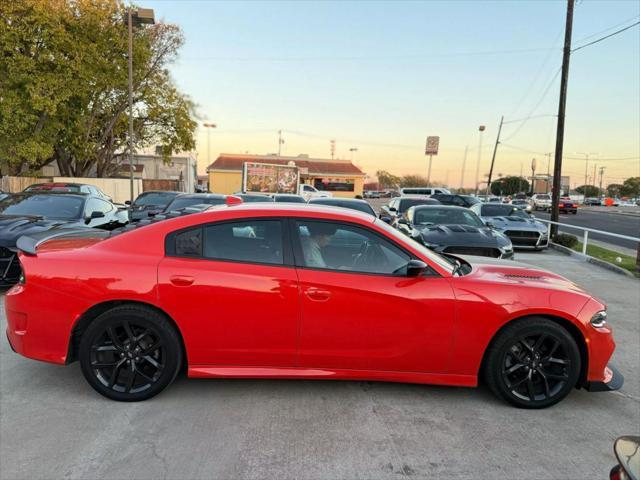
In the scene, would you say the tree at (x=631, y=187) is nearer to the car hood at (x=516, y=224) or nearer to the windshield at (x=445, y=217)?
the car hood at (x=516, y=224)

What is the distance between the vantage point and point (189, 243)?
11.0 ft

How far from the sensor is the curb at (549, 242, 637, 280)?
9.50 metres

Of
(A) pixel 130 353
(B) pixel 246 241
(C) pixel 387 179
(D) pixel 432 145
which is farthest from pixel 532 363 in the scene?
(C) pixel 387 179

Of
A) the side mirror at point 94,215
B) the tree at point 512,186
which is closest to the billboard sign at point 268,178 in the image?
the side mirror at point 94,215

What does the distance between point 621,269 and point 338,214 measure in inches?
355

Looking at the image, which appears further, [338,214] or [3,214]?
[3,214]

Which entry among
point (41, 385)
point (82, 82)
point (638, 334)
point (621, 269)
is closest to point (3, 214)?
point (41, 385)

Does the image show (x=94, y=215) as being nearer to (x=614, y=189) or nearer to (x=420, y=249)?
(x=420, y=249)

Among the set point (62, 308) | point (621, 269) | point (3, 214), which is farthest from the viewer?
point (621, 269)

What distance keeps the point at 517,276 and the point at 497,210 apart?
12.2 m

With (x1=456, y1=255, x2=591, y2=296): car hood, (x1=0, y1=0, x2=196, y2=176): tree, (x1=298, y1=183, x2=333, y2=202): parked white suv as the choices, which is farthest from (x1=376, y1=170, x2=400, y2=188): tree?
(x1=456, y1=255, x2=591, y2=296): car hood

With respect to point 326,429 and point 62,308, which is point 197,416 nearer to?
point 326,429

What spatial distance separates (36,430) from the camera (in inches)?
115

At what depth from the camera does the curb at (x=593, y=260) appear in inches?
374
